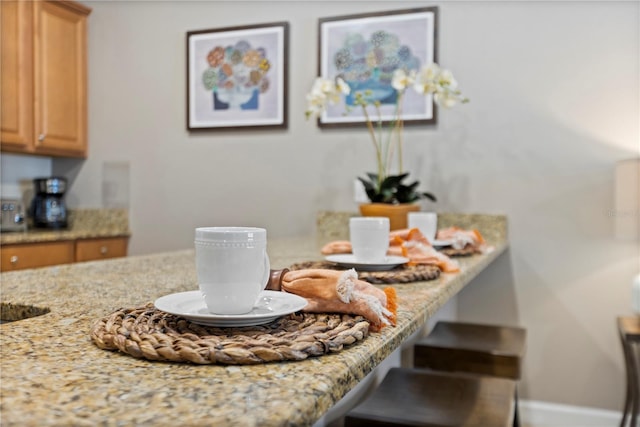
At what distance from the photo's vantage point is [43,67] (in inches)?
130

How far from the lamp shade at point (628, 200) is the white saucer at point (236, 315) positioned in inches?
77.3

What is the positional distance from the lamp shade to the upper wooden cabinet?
291 cm

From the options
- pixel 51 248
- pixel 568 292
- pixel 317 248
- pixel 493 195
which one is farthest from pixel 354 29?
pixel 51 248

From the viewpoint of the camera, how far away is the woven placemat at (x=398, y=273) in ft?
3.96

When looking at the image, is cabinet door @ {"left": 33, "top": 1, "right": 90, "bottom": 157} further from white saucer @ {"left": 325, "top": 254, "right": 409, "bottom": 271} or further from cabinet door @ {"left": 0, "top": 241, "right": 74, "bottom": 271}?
white saucer @ {"left": 325, "top": 254, "right": 409, "bottom": 271}

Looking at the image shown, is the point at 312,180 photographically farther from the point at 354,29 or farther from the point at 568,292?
the point at 568,292

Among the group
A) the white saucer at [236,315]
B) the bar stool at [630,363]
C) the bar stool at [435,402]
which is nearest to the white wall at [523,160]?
the bar stool at [630,363]

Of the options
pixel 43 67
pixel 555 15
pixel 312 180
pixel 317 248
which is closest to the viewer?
pixel 317 248

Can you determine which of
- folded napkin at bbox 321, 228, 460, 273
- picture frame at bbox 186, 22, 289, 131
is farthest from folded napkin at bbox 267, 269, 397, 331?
picture frame at bbox 186, 22, 289, 131

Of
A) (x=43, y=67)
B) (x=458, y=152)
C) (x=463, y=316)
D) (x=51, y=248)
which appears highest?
(x=43, y=67)

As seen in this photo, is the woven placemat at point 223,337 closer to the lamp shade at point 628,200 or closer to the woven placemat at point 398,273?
the woven placemat at point 398,273

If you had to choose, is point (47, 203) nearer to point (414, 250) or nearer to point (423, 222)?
point (423, 222)

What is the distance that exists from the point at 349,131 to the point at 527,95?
0.87m

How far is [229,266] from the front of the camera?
717 millimetres
